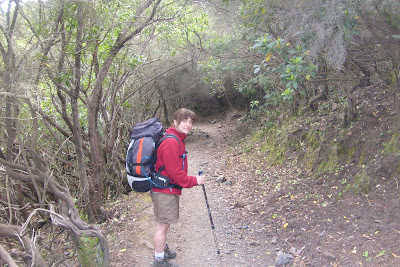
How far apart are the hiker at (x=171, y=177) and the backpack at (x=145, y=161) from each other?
0.07 m

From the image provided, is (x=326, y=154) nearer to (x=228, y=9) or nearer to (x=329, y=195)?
(x=329, y=195)

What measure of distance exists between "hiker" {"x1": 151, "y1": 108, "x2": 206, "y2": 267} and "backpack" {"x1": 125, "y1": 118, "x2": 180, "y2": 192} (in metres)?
0.07

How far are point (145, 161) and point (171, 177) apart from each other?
13.7 inches

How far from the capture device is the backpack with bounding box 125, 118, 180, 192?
365 cm

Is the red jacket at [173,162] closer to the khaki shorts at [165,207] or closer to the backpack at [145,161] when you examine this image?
the backpack at [145,161]

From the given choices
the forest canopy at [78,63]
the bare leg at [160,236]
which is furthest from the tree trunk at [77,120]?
the bare leg at [160,236]

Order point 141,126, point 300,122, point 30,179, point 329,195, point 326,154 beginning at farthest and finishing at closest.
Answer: point 300,122 → point 326,154 → point 329,195 → point 30,179 → point 141,126

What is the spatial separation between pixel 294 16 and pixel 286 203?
3172 mm

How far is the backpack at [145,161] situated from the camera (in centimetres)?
365

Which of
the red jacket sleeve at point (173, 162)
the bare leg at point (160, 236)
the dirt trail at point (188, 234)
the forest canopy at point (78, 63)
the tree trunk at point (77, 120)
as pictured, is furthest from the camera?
the tree trunk at point (77, 120)

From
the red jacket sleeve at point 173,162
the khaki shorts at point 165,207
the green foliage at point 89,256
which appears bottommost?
the green foliage at point 89,256

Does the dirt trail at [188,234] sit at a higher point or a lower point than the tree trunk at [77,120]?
lower

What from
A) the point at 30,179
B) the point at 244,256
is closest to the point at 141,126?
the point at 30,179

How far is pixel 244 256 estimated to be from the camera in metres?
4.50
